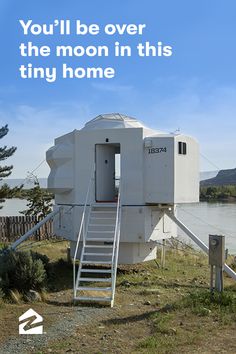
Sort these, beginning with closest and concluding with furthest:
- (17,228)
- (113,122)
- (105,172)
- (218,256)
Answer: (218,256) < (113,122) < (105,172) < (17,228)

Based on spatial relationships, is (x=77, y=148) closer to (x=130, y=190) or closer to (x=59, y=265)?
(x=130, y=190)

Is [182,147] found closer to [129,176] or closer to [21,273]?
[129,176]

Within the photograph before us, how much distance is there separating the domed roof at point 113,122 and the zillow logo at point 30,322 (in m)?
6.45

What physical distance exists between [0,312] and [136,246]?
5488 millimetres

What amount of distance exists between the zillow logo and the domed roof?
6.45m

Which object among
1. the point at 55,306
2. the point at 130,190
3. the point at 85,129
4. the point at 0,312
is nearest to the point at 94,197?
the point at 130,190

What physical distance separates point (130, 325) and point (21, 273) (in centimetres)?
344

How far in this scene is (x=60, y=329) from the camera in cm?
849

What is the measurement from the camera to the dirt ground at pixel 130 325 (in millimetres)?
7484

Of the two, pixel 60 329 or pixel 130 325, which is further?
pixel 130 325

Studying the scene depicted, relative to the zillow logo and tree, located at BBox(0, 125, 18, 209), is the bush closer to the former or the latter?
the zillow logo

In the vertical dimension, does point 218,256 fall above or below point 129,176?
below

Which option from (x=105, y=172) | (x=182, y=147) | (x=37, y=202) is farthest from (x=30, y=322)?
(x=37, y=202)

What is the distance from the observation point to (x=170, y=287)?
12445 millimetres
